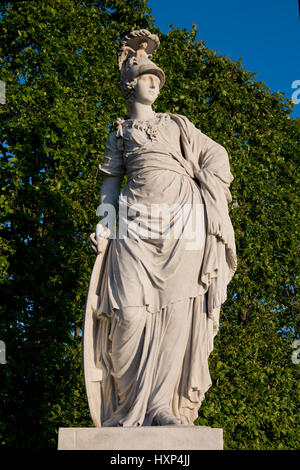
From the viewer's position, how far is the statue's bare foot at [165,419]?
417 cm

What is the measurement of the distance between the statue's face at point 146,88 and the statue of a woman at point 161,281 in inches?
10.8

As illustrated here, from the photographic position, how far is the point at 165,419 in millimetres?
4211

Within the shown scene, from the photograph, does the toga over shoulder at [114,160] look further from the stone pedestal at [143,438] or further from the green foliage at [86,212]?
the green foliage at [86,212]

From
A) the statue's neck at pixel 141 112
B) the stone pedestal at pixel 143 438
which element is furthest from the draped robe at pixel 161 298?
the statue's neck at pixel 141 112

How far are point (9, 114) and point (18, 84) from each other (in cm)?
43

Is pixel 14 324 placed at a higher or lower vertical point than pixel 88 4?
lower

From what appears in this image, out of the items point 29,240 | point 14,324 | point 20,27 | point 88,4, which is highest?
point 88,4

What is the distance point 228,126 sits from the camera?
10172 mm

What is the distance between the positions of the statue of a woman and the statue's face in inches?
10.8

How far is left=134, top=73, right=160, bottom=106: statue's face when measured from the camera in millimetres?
5254

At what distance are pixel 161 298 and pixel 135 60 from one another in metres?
1.99
